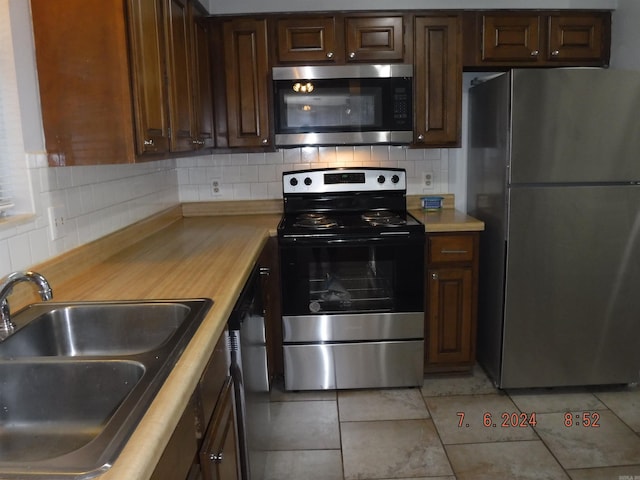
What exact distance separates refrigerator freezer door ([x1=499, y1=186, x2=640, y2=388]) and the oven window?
1.63 ft

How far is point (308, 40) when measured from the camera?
2836mm

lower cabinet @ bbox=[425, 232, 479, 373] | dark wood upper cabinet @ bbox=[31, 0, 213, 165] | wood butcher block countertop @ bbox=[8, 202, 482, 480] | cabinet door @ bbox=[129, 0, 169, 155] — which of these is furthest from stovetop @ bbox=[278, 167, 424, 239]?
dark wood upper cabinet @ bbox=[31, 0, 213, 165]

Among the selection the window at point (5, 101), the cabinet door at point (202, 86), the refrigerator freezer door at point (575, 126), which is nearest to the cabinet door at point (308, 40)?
the cabinet door at point (202, 86)

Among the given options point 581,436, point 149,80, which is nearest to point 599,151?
point 581,436

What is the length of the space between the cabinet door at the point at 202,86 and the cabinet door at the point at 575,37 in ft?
6.09

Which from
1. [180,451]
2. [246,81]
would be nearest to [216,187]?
[246,81]

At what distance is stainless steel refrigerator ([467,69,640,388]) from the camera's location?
98.5 inches

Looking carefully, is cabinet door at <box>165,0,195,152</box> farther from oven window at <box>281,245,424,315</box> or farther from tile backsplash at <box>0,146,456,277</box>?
oven window at <box>281,245,424,315</box>

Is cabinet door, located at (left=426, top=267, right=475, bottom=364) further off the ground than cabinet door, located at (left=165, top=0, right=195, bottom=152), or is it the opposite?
cabinet door, located at (left=165, top=0, right=195, bottom=152)

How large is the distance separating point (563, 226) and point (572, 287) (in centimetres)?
32

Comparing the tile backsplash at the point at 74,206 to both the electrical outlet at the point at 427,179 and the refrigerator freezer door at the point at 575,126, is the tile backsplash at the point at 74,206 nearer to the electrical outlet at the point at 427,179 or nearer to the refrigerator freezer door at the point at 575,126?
the electrical outlet at the point at 427,179

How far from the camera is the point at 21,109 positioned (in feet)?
5.33

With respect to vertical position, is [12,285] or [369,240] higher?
[12,285]

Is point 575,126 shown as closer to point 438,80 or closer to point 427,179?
point 438,80
